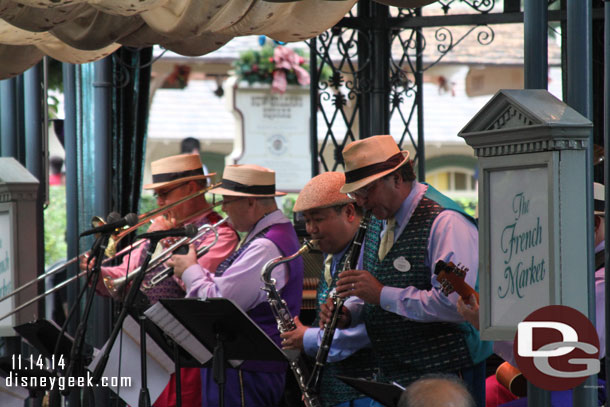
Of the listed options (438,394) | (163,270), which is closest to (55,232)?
(163,270)

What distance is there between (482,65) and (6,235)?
610 inches

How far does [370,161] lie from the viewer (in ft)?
14.0

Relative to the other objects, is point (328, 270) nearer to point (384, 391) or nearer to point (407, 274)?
point (407, 274)

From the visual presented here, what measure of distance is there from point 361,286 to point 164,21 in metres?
1.54

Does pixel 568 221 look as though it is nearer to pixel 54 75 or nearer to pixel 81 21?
pixel 81 21

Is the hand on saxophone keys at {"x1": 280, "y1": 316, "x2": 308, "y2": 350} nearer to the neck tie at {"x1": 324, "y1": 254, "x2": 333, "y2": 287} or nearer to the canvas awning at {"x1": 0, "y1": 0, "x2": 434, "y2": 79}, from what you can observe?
the neck tie at {"x1": 324, "y1": 254, "x2": 333, "y2": 287}

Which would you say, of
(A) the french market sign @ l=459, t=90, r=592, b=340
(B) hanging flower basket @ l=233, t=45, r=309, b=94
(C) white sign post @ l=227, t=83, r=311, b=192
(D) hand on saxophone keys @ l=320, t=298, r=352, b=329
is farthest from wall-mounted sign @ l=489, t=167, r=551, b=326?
(C) white sign post @ l=227, t=83, r=311, b=192

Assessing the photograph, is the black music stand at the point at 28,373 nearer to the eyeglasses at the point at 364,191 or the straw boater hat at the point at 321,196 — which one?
the straw boater hat at the point at 321,196

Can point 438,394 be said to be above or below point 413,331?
above

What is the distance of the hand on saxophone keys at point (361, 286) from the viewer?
13.2 ft

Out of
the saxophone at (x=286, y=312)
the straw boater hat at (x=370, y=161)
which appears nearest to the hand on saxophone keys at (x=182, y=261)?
the saxophone at (x=286, y=312)

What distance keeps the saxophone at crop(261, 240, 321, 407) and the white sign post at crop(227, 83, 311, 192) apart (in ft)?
28.2

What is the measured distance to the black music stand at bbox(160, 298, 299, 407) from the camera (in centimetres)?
420

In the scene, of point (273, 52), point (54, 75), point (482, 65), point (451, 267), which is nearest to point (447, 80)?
point (482, 65)
